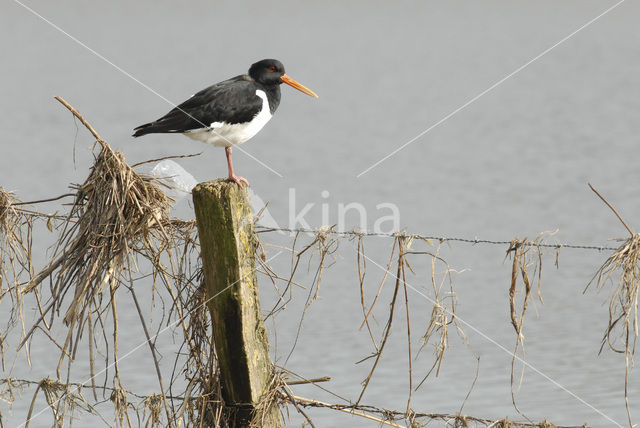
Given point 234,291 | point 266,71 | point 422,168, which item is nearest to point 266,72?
point 266,71

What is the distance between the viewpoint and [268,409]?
158 inches

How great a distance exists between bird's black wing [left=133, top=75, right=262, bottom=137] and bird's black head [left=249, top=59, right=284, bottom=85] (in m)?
0.41

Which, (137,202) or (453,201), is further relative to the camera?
(453,201)

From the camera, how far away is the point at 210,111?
5793 mm

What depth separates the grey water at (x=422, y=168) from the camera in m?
7.98

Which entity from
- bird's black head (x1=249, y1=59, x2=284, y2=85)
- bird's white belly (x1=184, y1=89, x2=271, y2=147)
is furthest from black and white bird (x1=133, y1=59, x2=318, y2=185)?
bird's black head (x1=249, y1=59, x2=284, y2=85)

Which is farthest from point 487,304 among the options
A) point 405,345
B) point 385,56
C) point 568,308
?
point 385,56

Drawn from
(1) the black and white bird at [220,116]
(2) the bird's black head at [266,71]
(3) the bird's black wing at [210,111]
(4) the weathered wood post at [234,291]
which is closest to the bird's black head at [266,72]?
(2) the bird's black head at [266,71]

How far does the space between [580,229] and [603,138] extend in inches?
294

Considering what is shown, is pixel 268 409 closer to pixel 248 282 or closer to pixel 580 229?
pixel 248 282

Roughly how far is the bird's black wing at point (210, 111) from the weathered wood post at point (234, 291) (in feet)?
6.02

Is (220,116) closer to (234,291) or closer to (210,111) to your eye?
(210,111)

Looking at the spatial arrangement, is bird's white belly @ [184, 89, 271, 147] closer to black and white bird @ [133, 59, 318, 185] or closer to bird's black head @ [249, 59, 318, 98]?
black and white bird @ [133, 59, 318, 185]

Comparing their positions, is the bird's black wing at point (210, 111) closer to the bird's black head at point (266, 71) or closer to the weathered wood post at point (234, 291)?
the bird's black head at point (266, 71)
